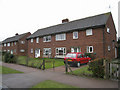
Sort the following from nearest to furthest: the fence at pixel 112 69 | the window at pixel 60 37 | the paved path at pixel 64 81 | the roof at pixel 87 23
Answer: the paved path at pixel 64 81
the fence at pixel 112 69
the roof at pixel 87 23
the window at pixel 60 37

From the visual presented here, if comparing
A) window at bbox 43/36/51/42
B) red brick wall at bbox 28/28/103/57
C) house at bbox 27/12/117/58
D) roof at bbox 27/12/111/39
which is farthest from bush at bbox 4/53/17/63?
roof at bbox 27/12/111/39

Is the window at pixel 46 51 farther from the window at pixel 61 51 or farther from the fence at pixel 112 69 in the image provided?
the fence at pixel 112 69

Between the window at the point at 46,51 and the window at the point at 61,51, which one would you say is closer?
the window at the point at 61,51

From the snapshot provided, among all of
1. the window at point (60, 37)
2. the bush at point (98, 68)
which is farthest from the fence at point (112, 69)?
the window at point (60, 37)

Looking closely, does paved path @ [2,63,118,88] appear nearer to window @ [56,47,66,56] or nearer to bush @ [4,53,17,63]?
bush @ [4,53,17,63]

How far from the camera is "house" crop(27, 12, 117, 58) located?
1537 cm

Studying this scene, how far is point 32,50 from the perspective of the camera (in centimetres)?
2803

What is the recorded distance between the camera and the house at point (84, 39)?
605 inches

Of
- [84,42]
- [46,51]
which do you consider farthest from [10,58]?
[84,42]

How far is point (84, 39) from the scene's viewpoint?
16984 millimetres

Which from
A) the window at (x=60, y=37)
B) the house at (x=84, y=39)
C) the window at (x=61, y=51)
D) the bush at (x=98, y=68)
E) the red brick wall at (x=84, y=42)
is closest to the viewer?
the bush at (x=98, y=68)

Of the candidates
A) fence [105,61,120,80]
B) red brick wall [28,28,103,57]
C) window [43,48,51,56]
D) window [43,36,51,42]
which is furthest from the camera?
window [43,36,51,42]

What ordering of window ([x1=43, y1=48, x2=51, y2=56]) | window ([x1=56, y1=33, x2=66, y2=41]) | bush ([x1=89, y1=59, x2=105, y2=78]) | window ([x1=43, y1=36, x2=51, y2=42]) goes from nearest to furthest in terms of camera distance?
bush ([x1=89, y1=59, x2=105, y2=78])
window ([x1=56, y1=33, x2=66, y2=41])
window ([x1=43, y1=48, x2=51, y2=56])
window ([x1=43, y1=36, x2=51, y2=42])

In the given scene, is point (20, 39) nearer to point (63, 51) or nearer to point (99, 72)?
point (63, 51)
